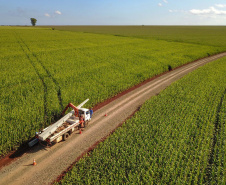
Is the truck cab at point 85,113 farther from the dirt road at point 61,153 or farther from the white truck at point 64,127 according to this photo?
the dirt road at point 61,153

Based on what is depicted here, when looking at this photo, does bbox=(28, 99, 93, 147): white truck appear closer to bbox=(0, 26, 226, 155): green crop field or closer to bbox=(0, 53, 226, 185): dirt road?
bbox=(0, 53, 226, 185): dirt road

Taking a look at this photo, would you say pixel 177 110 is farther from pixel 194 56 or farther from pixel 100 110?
pixel 194 56

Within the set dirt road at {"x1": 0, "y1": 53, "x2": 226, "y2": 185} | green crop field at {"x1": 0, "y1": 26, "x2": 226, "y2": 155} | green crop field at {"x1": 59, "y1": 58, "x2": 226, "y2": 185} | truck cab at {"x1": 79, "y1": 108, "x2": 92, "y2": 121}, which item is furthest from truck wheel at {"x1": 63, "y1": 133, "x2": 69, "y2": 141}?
green crop field at {"x1": 59, "y1": 58, "x2": 226, "y2": 185}

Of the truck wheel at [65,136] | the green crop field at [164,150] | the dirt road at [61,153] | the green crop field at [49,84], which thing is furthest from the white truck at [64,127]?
the green crop field at [164,150]

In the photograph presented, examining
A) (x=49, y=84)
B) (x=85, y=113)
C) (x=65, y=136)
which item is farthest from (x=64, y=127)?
(x=49, y=84)

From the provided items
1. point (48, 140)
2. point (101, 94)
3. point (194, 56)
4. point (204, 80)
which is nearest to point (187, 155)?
point (48, 140)

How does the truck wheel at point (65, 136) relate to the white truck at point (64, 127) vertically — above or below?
below
